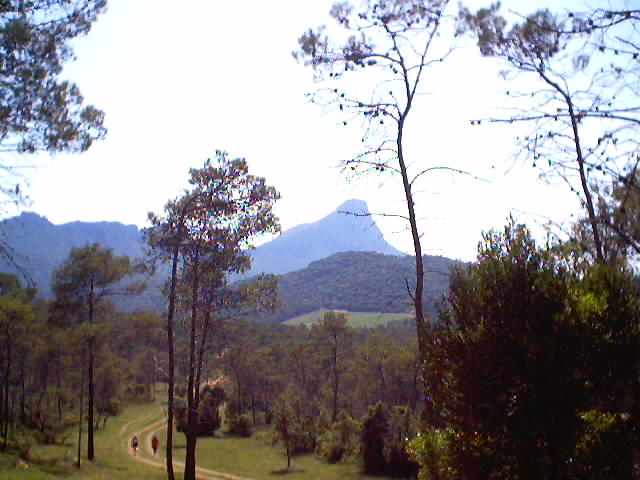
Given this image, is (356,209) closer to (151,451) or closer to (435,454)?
(435,454)

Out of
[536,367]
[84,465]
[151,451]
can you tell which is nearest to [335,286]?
[151,451]

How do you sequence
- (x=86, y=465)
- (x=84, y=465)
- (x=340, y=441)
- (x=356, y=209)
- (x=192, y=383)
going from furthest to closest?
(x=340, y=441) → (x=86, y=465) → (x=84, y=465) → (x=192, y=383) → (x=356, y=209)

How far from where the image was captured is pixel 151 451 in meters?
36.3

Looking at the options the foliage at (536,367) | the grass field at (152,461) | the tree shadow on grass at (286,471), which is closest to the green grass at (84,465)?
the grass field at (152,461)

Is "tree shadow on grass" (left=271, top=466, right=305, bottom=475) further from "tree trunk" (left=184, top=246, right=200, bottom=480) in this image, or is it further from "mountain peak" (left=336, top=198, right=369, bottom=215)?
"mountain peak" (left=336, top=198, right=369, bottom=215)

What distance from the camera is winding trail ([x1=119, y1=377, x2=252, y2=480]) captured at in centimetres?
2847

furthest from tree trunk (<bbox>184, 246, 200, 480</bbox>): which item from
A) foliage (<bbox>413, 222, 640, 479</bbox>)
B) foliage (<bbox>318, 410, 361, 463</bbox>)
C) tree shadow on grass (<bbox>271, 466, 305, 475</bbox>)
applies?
foliage (<bbox>318, 410, 361, 463</bbox>)

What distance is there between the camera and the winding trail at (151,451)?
1121 inches

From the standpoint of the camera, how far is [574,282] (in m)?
7.81

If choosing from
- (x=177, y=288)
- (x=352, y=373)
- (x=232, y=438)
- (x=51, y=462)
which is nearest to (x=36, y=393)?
(x=232, y=438)

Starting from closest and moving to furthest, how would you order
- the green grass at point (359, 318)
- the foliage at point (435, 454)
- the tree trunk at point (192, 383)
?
the foliage at point (435, 454) < the tree trunk at point (192, 383) < the green grass at point (359, 318)

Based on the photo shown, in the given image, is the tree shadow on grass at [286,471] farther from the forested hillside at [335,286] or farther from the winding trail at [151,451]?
the forested hillside at [335,286]

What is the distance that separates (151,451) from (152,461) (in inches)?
196

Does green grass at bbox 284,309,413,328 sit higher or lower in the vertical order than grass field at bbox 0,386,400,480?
higher
